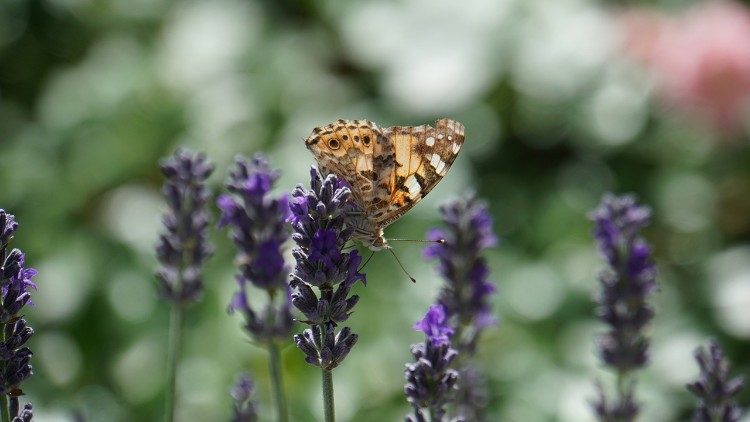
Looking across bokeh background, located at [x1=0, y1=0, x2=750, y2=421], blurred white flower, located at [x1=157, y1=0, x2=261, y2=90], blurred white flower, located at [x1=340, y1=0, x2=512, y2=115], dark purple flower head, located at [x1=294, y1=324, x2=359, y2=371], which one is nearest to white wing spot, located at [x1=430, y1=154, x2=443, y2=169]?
dark purple flower head, located at [x1=294, y1=324, x2=359, y2=371]

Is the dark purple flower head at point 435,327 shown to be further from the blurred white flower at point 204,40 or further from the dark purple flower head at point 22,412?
the blurred white flower at point 204,40

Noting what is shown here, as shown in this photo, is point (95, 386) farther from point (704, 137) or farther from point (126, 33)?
point (704, 137)

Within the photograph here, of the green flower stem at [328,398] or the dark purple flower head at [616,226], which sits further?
the dark purple flower head at [616,226]

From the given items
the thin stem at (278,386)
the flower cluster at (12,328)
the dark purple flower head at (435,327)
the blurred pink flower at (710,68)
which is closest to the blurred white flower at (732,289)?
the blurred pink flower at (710,68)

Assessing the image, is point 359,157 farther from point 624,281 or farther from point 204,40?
point 204,40

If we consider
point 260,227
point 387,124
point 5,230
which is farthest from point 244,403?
point 387,124

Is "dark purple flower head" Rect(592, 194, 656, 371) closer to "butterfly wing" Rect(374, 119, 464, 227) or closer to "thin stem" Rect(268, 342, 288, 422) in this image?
"butterfly wing" Rect(374, 119, 464, 227)

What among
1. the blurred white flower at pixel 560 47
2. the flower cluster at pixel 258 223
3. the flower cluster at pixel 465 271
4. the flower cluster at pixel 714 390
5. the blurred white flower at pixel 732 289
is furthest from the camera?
the blurred white flower at pixel 560 47
